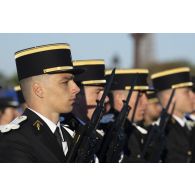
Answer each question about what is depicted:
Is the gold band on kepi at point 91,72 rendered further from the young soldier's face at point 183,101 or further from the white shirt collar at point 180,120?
Answer: the white shirt collar at point 180,120

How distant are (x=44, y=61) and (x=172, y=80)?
19.2 feet

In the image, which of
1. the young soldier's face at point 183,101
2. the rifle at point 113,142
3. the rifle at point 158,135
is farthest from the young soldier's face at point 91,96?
the young soldier's face at point 183,101

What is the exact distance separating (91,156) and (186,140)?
18.3 feet

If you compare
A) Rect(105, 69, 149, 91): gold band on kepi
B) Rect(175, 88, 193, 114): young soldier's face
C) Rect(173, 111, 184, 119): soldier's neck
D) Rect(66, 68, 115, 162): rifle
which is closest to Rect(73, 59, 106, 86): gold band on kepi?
Rect(105, 69, 149, 91): gold band on kepi

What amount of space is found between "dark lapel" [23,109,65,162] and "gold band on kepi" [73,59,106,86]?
6.99 feet

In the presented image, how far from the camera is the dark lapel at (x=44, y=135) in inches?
240

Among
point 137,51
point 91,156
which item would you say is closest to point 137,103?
point 91,156

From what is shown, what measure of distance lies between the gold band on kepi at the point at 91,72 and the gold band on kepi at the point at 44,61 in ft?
5.64

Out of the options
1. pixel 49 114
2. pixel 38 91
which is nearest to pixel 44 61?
pixel 38 91

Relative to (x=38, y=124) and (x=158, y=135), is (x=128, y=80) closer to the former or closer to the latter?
(x=158, y=135)

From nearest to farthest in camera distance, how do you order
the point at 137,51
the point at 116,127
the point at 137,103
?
the point at 116,127
the point at 137,103
the point at 137,51

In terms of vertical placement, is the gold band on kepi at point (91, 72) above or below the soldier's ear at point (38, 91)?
below

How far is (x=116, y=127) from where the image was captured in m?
7.98

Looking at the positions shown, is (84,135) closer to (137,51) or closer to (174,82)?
(174,82)
